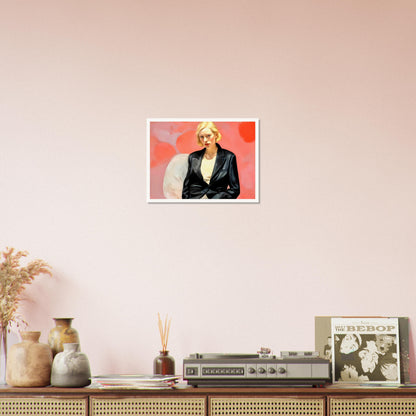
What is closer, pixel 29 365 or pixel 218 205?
pixel 29 365

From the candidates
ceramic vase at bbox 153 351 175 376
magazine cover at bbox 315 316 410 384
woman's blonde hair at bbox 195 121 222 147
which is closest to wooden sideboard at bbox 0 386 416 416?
ceramic vase at bbox 153 351 175 376

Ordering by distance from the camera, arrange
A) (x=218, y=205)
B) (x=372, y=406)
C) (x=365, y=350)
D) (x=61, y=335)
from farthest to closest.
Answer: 1. (x=218, y=205)
2. (x=365, y=350)
3. (x=61, y=335)
4. (x=372, y=406)

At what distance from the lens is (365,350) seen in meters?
3.13

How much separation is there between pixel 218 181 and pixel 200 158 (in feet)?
0.52

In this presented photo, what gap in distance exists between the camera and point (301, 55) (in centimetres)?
333

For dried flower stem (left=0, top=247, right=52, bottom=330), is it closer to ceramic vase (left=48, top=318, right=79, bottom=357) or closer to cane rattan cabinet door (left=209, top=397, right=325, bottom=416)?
ceramic vase (left=48, top=318, right=79, bottom=357)

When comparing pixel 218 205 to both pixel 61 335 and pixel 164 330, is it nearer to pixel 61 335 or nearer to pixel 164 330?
pixel 164 330

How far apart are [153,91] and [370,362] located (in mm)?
1796

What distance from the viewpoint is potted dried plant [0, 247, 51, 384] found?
3.03 meters

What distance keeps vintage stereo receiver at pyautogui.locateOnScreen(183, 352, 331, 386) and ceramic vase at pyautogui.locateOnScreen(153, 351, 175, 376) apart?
0.83ft

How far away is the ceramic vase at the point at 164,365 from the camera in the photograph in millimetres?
3039

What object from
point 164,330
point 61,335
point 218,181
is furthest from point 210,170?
point 61,335

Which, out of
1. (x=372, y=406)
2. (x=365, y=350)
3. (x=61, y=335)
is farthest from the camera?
(x=365, y=350)

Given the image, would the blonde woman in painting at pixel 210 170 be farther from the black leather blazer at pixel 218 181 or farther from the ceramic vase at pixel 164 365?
the ceramic vase at pixel 164 365
